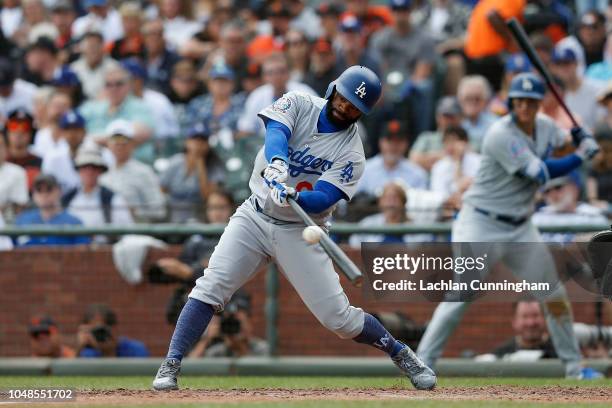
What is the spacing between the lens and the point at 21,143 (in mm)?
12359

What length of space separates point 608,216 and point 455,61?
3722mm

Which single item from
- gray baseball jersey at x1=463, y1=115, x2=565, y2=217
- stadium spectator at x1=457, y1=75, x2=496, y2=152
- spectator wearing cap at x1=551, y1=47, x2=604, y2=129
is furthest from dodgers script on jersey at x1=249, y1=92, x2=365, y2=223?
spectator wearing cap at x1=551, y1=47, x2=604, y2=129

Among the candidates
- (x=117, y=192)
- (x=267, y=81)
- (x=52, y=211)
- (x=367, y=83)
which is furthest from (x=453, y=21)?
(x=367, y=83)

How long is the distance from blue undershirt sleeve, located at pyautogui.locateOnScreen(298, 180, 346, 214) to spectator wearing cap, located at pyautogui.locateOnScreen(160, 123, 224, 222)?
14.9 ft

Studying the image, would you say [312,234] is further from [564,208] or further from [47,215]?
[47,215]

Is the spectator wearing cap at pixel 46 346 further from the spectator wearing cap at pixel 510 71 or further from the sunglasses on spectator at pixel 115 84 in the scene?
the spectator wearing cap at pixel 510 71

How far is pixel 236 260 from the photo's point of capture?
6891 millimetres

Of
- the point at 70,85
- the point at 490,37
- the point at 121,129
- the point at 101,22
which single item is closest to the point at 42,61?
the point at 70,85

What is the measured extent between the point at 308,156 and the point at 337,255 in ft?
2.50

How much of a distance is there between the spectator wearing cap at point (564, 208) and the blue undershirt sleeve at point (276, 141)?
11.5ft

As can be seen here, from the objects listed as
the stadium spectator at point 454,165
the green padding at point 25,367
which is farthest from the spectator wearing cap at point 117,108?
the green padding at point 25,367

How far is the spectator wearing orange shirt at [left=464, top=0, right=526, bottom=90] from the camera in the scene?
41.0 ft

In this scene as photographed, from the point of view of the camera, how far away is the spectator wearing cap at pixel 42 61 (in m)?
14.3

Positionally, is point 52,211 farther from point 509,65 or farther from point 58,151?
point 509,65
